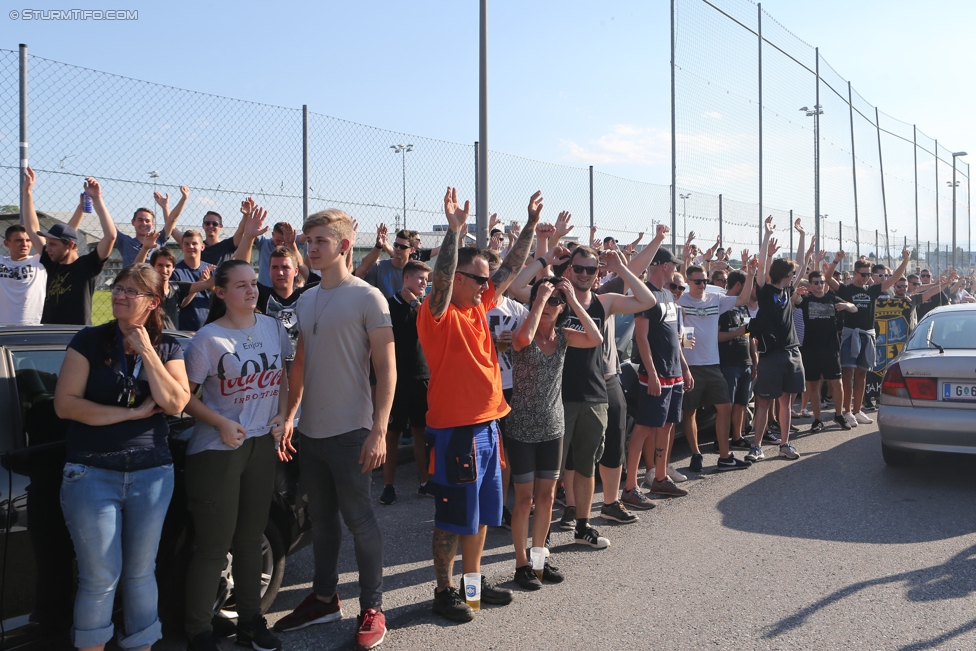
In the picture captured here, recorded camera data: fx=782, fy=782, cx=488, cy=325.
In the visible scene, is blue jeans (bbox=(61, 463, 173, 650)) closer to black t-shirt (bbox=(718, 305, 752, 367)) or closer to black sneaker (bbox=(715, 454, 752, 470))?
black sneaker (bbox=(715, 454, 752, 470))

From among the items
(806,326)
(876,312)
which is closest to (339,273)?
(806,326)

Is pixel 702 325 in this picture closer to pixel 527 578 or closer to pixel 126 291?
pixel 527 578

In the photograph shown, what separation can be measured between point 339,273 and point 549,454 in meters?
1.64

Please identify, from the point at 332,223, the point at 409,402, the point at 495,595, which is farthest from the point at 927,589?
the point at 332,223

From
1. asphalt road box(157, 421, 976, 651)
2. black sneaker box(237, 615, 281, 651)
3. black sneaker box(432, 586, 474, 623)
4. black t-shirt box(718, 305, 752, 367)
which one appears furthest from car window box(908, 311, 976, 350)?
black sneaker box(237, 615, 281, 651)

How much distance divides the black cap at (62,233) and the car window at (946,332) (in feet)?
23.9

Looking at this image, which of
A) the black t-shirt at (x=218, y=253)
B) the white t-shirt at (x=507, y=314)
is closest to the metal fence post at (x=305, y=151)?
the black t-shirt at (x=218, y=253)

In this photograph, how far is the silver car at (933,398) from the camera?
6.32 m

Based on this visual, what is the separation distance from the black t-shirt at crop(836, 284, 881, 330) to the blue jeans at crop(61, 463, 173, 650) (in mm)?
9163

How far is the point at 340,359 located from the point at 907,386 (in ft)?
17.1

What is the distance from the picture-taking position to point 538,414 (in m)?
4.45

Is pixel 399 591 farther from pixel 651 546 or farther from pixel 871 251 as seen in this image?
pixel 871 251

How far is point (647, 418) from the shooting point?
6203 millimetres

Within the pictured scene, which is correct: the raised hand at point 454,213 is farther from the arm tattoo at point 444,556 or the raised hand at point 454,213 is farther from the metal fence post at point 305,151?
the metal fence post at point 305,151
